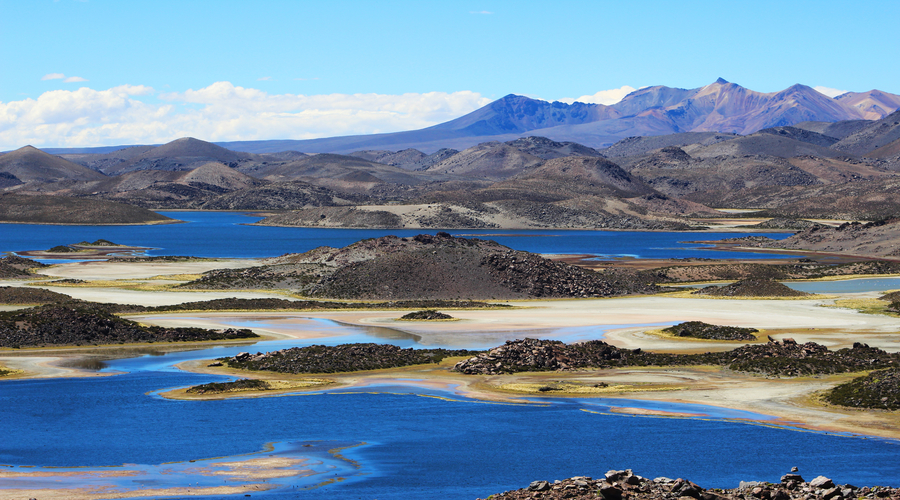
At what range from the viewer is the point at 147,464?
2855 centimetres

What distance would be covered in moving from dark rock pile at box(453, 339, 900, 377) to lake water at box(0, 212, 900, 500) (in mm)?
6026

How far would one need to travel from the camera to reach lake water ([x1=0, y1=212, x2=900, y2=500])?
2738cm

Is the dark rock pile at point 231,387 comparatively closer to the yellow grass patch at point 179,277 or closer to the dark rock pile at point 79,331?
the dark rock pile at point 79,331

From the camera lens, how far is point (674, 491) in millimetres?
21812

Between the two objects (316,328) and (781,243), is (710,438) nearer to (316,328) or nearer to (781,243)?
(316,328)

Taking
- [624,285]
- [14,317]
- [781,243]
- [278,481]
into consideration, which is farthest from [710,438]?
[781,243]

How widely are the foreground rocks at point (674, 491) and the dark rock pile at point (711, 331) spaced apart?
35867mm

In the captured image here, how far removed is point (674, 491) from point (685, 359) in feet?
91.1

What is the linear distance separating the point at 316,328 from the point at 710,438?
36.9 meters

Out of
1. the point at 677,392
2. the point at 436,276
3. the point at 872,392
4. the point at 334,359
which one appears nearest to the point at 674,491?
the point at 872,392

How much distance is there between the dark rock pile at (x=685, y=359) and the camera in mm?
45450

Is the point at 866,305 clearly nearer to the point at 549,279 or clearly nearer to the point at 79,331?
the point at 549,279

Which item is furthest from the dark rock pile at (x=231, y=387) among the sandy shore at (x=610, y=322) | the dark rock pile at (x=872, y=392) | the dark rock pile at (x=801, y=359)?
the dark rock pile at (x=872, y=392)

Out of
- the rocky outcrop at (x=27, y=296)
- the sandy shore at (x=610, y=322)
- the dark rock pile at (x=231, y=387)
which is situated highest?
the rocky outcrop at (x=27, y=296)
